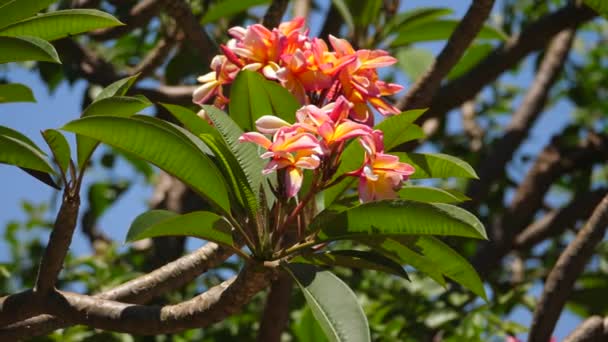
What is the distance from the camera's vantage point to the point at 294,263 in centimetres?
126

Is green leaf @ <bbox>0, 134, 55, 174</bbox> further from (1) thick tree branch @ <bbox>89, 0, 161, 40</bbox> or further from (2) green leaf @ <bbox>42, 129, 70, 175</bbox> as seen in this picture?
(1) thick tree branch @ <bbox>89, 0, 161, 40</bbox>

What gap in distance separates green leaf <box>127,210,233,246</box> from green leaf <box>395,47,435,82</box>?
1692 mm

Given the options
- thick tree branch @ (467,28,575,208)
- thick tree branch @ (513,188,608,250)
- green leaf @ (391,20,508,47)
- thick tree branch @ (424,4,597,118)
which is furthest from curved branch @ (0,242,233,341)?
thick tree branch @ (513,188,608,250)

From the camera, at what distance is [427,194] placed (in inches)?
52.9

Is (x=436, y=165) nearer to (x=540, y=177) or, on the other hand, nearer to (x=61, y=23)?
(x=61, y=23)

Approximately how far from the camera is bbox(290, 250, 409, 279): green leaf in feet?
4.26

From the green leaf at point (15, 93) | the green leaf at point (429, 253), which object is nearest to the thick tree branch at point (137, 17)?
the green leaf at point (15, 93)

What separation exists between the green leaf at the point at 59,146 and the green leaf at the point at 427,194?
45 centimetres

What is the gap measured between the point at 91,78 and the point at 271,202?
1431 millimetres

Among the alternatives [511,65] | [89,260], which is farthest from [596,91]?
[89,260]

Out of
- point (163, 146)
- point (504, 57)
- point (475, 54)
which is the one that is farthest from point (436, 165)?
point (475, 54)

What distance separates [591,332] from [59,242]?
106cm

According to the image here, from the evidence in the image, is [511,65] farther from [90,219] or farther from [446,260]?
[90,219]

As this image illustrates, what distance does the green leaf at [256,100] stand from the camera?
1.37 meters
